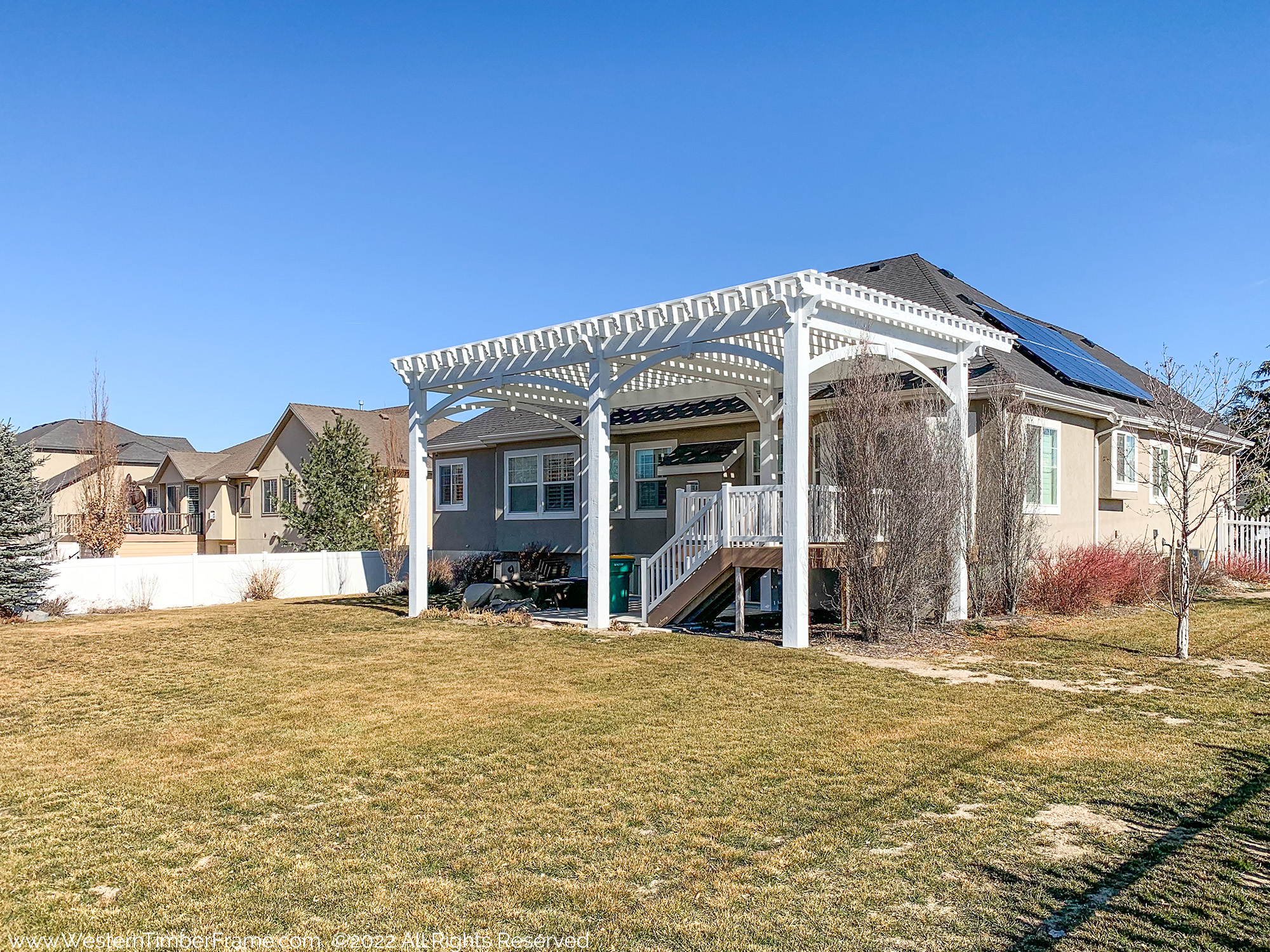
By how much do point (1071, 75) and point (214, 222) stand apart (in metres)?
17.8

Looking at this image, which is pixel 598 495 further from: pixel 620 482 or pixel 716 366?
pixel 620 482

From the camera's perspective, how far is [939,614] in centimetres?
1260

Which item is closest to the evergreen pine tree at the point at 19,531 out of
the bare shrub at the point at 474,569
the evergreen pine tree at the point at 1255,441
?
the bare shrub at the point at 474,569

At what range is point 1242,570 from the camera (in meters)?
19.4

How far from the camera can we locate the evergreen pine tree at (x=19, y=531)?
15.8 m

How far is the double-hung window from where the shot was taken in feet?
61.5

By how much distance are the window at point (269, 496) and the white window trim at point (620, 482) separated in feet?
53.2

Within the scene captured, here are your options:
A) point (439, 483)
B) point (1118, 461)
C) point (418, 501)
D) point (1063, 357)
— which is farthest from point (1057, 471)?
point (439, 483)

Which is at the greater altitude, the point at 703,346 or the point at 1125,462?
the point at 703,346

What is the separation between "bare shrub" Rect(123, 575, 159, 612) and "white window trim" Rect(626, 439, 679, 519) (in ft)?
33.8

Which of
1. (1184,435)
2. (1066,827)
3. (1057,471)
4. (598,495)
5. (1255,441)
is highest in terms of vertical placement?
(1255,441)

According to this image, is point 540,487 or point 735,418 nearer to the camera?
point 735,418

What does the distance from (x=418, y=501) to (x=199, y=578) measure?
286 inches

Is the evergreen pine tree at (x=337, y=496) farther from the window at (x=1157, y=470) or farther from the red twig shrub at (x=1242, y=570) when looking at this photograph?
the red twig shrub at (x=1242, y=570)
